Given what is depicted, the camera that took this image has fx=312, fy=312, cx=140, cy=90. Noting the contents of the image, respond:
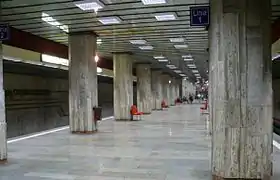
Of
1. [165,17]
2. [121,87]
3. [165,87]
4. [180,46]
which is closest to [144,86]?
[121,87]

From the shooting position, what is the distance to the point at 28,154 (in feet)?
25.6

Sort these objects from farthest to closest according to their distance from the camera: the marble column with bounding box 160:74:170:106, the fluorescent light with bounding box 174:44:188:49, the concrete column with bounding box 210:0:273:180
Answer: the marble column with bounding box 160:74:170:106 → the fluorescent light with bounding box 174:44:188:49 → the concrete column with bounding box 210:0:273:180

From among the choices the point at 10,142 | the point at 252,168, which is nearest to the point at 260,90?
the point at 252,168

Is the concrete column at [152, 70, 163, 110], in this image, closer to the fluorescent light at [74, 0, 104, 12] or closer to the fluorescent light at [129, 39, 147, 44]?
the fluorescent light at [129, 39, 147, 44]

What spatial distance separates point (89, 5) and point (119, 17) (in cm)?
150

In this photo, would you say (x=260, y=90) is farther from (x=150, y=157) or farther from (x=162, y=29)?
(x=162, y=29)

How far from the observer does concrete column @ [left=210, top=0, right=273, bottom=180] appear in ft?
16.0

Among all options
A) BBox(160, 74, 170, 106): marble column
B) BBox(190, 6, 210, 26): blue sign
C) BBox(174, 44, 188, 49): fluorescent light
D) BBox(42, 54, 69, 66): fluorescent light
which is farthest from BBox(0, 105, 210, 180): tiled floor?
BBox(160, 74, 170, 106): marble column

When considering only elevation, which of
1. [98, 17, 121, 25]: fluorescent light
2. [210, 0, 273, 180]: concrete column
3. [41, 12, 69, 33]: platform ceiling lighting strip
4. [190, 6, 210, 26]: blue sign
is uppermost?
[41, 12, 69, 33]: platform ceiling lighting strip

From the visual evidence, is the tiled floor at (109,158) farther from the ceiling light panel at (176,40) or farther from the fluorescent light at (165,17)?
the ceiling light panel at (176,40)

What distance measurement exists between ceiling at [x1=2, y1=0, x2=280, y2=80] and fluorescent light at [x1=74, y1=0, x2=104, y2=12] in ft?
0.45

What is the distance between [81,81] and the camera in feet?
38.2

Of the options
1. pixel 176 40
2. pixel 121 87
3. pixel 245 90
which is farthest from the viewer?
pixel 121 87

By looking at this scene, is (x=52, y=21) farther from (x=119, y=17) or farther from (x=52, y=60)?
(x=52, y=60)
